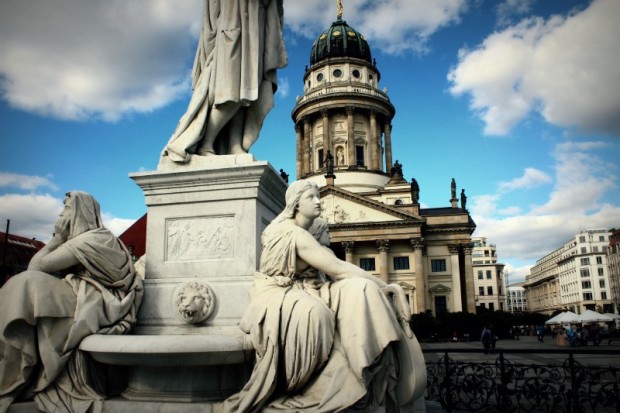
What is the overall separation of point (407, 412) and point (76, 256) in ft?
7.52

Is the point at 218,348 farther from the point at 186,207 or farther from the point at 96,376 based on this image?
the point at 186,207

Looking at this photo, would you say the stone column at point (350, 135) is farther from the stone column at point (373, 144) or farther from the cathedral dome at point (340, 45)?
the cathedral dome at point (340, 45)

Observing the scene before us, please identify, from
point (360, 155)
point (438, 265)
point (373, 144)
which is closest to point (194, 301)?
point (438, 265)

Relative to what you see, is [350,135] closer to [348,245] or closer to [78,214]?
[348,245]

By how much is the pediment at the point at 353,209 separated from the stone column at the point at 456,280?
666cm

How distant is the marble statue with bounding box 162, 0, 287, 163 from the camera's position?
385 centimetres

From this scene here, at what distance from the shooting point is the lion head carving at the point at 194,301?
3240mm

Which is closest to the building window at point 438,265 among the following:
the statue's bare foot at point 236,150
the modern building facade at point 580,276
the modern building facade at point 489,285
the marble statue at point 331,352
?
the statue's bare foot at point 236,150

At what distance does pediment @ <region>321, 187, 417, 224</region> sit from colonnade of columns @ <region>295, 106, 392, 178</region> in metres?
8.52

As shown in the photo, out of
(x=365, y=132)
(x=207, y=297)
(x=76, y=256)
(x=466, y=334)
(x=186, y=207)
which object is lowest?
(x=466, y=334)

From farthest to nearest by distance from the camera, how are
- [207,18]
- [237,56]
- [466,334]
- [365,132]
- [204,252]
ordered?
[365,132] → [466,334] → [207,18] → [237,56] → [204,252]

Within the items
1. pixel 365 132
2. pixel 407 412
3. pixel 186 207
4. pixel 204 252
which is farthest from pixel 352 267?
pixel 365 132

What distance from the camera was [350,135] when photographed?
5844 cm

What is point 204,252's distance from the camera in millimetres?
3502
